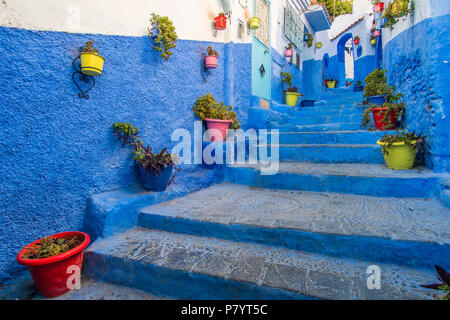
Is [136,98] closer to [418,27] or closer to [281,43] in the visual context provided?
[418,27]

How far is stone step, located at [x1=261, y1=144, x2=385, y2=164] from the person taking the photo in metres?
3.29

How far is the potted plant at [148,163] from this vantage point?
8.61ft

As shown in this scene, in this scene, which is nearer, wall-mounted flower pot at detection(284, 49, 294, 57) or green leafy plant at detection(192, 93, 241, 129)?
green leafy plant at detection(192, 93, 241, 129)

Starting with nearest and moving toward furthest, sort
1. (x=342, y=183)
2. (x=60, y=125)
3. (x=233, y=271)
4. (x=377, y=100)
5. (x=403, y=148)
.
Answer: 1. (x=233, y=271)
2. (x=60, y=125)
3. (x=342, y=183)
4. (x=403, y=148)
5. (x=377, y=100)

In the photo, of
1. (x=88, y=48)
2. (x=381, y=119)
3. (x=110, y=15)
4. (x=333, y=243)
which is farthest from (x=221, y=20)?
(x=333, y=243)

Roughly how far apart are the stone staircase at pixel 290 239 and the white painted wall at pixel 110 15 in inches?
66.1

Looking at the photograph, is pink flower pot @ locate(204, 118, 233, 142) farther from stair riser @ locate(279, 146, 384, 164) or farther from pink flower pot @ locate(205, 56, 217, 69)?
stair riser @ locate(279, 146, 384, 164)

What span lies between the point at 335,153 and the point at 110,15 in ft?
10.8

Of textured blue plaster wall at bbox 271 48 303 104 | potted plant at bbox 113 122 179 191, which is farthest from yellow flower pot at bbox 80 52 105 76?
textured blue plaster wall at bbox 271 48 303 104

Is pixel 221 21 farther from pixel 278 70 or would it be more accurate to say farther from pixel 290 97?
pixel 290 97

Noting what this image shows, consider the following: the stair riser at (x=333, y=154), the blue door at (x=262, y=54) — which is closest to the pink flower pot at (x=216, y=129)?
the stair riser at (x=333, y=154)

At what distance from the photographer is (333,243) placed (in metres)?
1.68

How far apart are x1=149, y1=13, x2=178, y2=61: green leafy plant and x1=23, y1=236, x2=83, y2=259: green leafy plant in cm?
236

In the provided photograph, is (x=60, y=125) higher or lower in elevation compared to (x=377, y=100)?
lower
